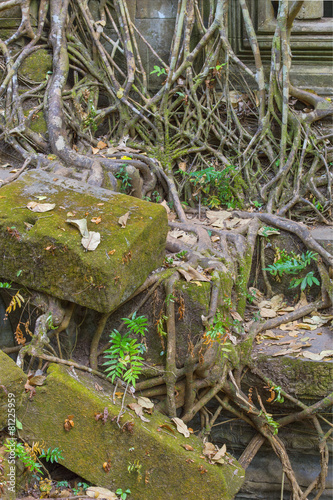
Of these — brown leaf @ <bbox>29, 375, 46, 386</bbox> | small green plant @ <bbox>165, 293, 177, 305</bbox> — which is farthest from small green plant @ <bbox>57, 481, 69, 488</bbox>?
small green plant @ <bbox>165, 293, 177, 305</bbox>

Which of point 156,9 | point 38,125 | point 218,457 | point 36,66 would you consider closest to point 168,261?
point 218,457

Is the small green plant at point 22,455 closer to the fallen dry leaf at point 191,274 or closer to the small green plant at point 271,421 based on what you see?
the fallen dry leaf at point 191,274

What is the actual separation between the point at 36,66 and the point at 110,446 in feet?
13.5

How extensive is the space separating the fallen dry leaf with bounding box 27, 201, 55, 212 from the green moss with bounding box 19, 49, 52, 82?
2.61m

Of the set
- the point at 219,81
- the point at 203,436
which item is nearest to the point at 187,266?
the point at 203,436

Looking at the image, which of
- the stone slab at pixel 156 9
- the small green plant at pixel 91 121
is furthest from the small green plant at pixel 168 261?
the stone slab at pixel 156 9

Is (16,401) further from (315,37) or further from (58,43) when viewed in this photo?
(315,37)

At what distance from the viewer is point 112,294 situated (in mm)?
2936

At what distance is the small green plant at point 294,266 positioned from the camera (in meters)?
4.50

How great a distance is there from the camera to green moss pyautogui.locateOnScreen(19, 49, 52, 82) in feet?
17.7

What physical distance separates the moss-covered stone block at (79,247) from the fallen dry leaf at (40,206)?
36 millimetres

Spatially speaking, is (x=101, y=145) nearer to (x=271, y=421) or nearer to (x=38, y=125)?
(x=38, y=125)

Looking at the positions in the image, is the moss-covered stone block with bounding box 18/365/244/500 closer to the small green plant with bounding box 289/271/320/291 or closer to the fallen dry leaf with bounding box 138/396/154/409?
the fallen dry leaf with bounding box 138/396/154/409

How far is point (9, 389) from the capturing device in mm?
2627
